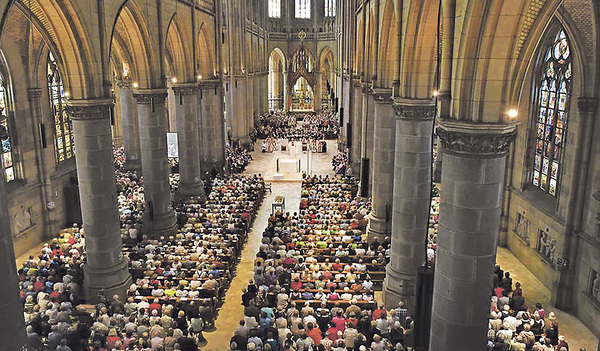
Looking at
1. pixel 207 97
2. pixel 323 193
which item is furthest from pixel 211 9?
pixel 323 193

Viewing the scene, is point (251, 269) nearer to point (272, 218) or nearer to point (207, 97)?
point (272, 218)

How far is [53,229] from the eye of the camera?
25.9m

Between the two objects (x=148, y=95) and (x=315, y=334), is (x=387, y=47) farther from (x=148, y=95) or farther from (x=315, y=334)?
(x=315, y=334)

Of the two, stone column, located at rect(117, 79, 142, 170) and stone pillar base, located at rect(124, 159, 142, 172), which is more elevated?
stone column, located at rect(117, 79, 142, 170)

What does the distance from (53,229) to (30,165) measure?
138 inches

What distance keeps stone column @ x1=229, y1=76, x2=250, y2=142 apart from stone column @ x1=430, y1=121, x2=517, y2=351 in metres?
38.0

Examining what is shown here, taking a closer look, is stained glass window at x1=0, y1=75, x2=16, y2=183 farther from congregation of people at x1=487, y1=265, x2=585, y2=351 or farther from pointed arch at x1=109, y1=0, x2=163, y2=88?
congregation of people at x1=487, y1=265, x2=585, y2=351

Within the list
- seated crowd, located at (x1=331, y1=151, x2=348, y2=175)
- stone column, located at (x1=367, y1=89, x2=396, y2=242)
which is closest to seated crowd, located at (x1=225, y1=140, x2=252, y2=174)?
seated crowd, located at (x1=331, y1=151, x2=348, y2=175)

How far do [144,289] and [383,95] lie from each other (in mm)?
12176

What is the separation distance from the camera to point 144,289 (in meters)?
17.4

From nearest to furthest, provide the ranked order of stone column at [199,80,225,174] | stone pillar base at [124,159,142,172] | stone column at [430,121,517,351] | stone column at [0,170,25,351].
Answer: stone column at [430,121,517,351]
stone column at [0,170,25,351]
stone column at [199,80,225,174]
stone pillar base at [124,159,142,172]

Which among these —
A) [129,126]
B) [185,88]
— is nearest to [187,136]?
[185,88]

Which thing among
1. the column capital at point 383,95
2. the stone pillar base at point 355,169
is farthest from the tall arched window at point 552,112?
the stone pillar base at point 355,169

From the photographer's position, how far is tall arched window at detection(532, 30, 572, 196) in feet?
62.1
